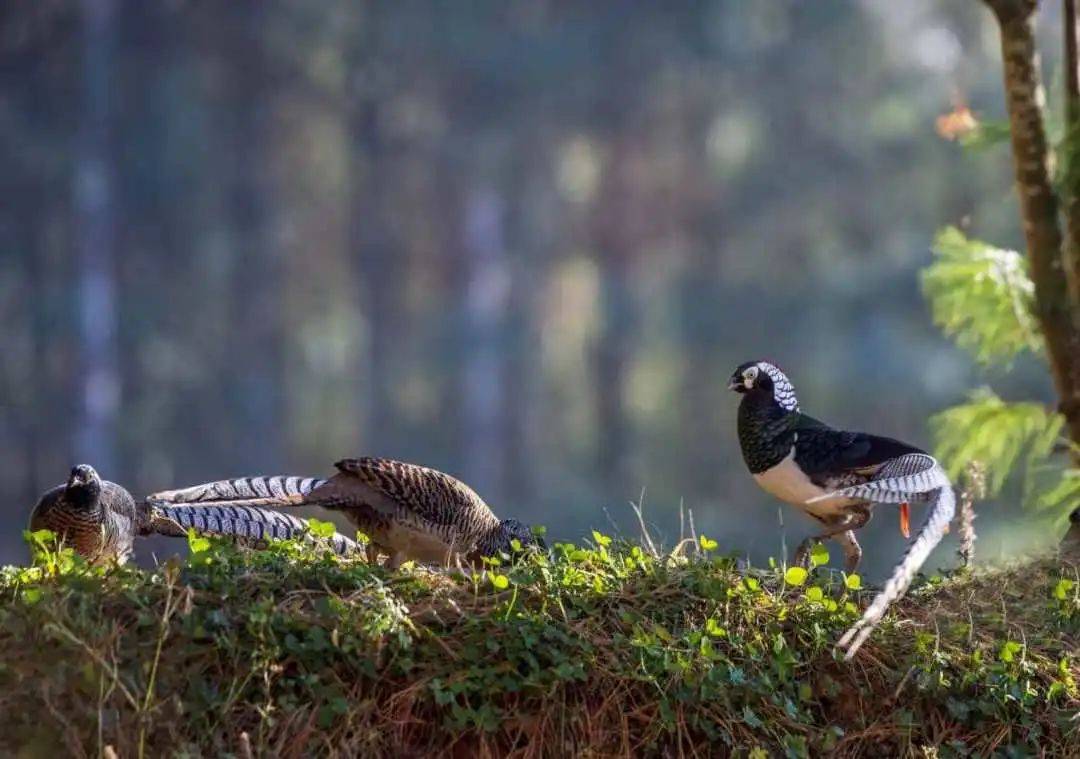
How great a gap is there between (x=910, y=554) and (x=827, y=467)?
2.26 feet

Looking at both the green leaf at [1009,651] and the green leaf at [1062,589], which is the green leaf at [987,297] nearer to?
the green leaf at [1062,589]

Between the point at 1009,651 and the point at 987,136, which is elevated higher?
the point at 987,136

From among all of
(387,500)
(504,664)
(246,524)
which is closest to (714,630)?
(504,664)

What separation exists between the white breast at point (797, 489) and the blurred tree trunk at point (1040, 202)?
4.41 feet

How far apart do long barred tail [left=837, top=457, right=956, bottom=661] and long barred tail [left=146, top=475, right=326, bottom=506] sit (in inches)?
62.2

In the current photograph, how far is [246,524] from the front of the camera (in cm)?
405

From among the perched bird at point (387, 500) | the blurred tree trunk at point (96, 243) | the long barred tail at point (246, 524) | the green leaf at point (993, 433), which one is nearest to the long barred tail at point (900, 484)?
the perched bird at point (387, 500)

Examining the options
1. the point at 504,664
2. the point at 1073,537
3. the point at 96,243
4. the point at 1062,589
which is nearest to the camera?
the point at 504,664

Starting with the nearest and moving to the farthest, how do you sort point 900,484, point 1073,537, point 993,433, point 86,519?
point 900,484
point 86,519
point 1073,537
point 993,433

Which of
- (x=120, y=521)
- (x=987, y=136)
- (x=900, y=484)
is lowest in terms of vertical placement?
(x=900, y=484)

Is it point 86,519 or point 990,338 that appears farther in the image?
point 990,338

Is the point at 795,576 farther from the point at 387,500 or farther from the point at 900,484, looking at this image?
the point at 387,500

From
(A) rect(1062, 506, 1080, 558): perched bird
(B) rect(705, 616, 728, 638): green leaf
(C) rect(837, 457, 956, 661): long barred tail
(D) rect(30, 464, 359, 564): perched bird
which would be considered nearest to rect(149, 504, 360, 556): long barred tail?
(D) rect(30, 464, 359, 564): perched bird

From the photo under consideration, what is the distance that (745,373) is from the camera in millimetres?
4480
